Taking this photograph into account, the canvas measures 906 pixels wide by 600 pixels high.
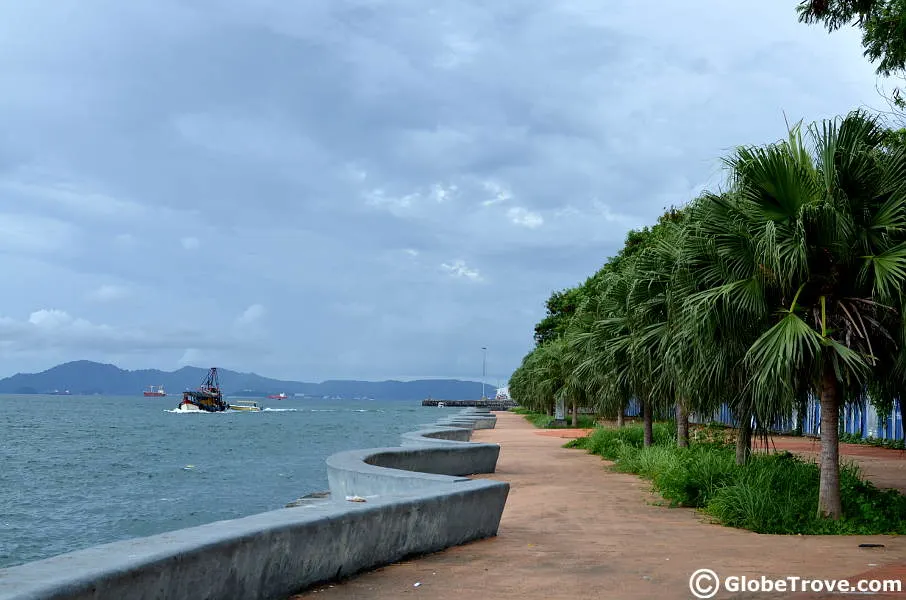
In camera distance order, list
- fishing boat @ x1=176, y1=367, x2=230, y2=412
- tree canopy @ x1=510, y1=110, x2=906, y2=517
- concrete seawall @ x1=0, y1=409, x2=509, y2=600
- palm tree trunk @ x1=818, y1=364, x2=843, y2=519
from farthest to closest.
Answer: fishing boat @ x1=176, y1=367, x2=230, y2=412, palm tree trunk @ x1=818, y1=364, x2=843, y2=519, tree canopy @ x1=510, y1=110, x2=906, y2=517, concrete seawall @ x1=0, y1=409, x2=509, y2=600

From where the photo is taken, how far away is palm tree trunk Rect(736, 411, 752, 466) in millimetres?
13445

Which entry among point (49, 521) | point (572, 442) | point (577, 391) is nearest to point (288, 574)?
point (49, 521)

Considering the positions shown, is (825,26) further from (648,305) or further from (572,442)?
(572,442)

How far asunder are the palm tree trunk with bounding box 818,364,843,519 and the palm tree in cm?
1

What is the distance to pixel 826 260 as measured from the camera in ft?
39.0

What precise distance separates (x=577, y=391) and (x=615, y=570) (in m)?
29.5

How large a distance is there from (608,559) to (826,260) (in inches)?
216

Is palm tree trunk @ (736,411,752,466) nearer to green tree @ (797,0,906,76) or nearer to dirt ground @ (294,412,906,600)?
dirt ground @ (294,412,906,600)

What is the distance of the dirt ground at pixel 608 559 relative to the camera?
25.3 ft

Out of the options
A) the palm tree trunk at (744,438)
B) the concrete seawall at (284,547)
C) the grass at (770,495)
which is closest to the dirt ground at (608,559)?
the concrete seawall at (284,547)

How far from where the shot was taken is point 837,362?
37.0ft

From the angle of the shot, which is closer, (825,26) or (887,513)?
(887,513)

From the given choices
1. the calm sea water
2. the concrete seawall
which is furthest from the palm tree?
the calm sea water

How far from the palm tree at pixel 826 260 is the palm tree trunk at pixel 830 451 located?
0.05 feet
